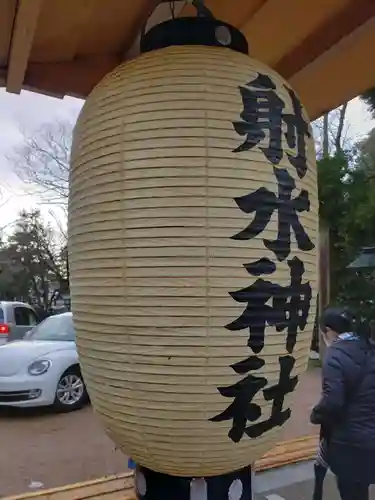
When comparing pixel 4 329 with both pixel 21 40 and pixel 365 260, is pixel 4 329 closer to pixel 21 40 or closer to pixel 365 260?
pixel 21 40

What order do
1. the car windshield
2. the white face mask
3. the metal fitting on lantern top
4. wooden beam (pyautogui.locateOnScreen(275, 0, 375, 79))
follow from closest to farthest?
the metal fitting on lantern top < wooden beam (pyautogui.locateOnScreen(275, 0, 375, 79)) < the white face mask < the car windshield

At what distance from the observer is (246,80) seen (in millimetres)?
1074

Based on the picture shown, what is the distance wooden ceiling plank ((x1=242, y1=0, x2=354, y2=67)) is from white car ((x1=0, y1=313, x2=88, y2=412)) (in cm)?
417

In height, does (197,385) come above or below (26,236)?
below

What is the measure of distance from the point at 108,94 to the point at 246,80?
0.97ft

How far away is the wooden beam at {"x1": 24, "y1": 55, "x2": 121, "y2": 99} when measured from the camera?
89.3 inches

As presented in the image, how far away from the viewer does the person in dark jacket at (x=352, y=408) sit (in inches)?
85.5

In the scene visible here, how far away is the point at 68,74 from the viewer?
2283mm

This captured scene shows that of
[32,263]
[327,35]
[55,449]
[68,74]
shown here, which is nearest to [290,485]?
[55,449]

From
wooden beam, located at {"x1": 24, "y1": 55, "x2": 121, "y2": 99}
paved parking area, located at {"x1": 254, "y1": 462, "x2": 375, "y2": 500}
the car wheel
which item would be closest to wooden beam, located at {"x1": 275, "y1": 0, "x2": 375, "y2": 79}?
wooden beam, located at {"x1": 24, "y1": 55, "x2": 121, "y2": 99}

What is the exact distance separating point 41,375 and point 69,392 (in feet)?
1.38

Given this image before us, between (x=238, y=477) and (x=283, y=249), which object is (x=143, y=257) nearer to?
(x=283, y=249)

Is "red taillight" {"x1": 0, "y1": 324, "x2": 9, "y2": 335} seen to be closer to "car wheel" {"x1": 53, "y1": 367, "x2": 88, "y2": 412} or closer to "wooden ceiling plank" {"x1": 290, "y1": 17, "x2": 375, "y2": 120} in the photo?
"car wheel" {"x1": 53, "y1": 367, "x2": 88, "y2": 412}

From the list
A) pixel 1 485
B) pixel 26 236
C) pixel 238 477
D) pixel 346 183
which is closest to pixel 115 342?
pixel 238 477
